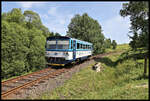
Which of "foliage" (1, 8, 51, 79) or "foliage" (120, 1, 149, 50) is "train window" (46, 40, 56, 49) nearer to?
"foliage" (1, 8, 51, 79)

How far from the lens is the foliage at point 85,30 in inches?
1251

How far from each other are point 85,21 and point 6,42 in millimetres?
26980

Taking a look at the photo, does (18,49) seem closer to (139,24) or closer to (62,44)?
(62,44)

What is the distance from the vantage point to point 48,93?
Answer: 698 centimetres

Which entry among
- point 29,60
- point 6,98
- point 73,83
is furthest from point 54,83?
point 29,60

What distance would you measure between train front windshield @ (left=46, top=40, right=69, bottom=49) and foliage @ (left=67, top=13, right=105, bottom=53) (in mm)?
19521

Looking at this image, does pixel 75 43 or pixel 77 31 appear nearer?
pixel 75 43

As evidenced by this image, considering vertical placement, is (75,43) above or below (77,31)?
below

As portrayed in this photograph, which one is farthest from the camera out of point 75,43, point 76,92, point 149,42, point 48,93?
point 75,43

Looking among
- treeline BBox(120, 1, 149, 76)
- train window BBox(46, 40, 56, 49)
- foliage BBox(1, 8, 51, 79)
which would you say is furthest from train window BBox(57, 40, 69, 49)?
treeline BBox(120, 1, 149, 76)

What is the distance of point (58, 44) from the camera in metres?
12.9

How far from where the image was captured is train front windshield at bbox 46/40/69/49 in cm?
1254

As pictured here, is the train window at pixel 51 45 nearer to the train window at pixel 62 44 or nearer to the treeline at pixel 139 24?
the train window at pixel 62 44

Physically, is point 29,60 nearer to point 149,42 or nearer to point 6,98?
point 6,98
